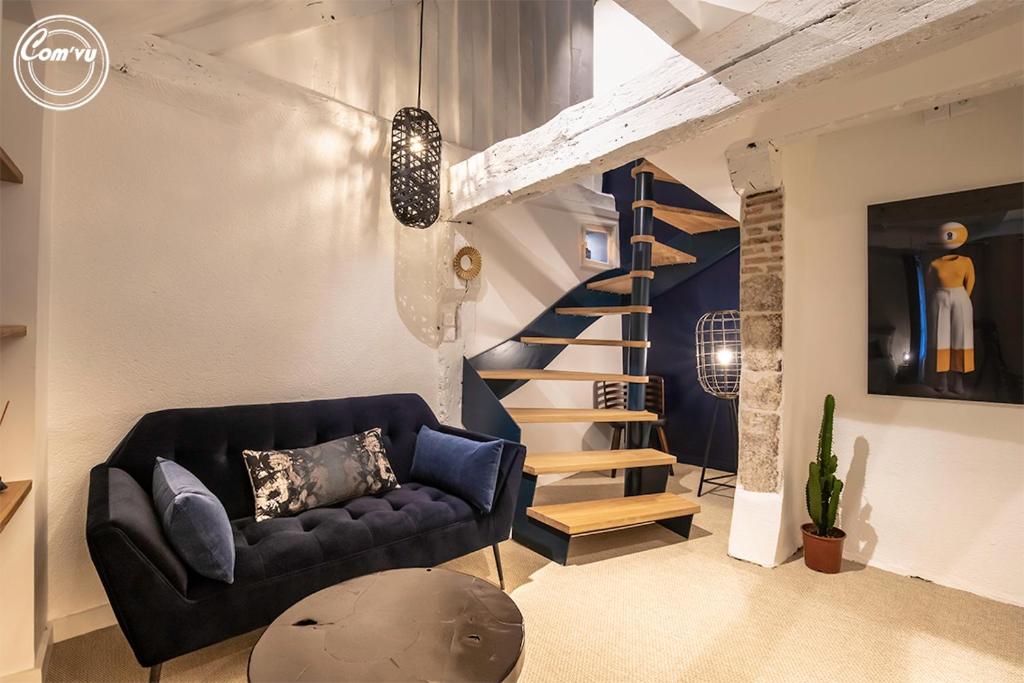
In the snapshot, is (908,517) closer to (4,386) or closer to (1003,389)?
(1003,389)

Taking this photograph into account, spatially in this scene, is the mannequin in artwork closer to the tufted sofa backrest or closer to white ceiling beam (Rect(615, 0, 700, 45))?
white ceiling beam (Rect(615, 0, 700, 45))

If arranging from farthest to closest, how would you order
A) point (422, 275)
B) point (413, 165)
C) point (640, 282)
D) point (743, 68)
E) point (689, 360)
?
point (689, 360) < point (640, 282) < point (422, 275) < point (413, 165) < point (743, 68)

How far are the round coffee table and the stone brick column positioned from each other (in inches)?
76.2

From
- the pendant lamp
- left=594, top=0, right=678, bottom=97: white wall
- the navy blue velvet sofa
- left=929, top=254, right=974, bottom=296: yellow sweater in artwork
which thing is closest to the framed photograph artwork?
left=929, top=254, right=974, bottom=296: yellow sweater in artwork

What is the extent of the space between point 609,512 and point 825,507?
1.12 m

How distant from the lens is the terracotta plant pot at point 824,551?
2.70m

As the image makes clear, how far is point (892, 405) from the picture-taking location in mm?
2801

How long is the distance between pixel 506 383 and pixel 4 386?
2.78 metres

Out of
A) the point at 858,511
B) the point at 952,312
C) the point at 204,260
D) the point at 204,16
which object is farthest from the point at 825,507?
the point at 204,16

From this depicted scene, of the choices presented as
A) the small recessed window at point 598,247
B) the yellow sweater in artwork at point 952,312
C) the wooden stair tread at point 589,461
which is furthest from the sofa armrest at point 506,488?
the small recessed window at point 598,247

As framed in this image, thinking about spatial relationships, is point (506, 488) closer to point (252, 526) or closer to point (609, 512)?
point (609, 512)

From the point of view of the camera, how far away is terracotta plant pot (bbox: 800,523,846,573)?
2.70 meters

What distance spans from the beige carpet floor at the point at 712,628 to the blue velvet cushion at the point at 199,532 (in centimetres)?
49

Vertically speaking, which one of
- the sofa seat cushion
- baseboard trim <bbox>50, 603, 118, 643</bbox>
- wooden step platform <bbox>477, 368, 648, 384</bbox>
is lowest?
baseboard trim <bbox>50, 603, 118, 643</bbox>
